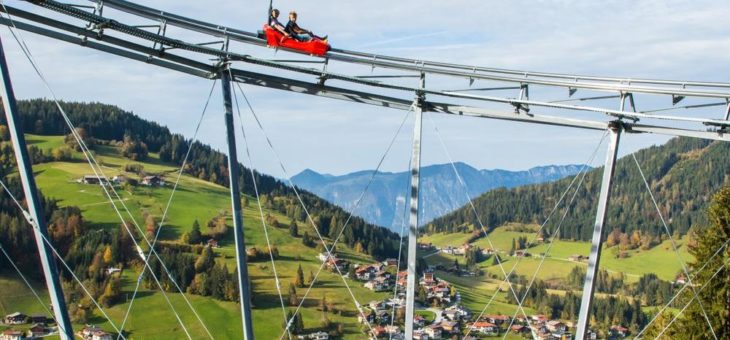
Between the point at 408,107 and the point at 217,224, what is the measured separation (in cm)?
15614

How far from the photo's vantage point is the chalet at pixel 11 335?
12506cm

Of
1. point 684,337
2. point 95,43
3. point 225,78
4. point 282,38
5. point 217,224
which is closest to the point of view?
point 95,43

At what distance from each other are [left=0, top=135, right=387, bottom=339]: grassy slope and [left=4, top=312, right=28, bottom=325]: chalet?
311cm

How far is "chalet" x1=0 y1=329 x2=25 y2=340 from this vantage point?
410ft

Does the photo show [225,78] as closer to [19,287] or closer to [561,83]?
[561,83]

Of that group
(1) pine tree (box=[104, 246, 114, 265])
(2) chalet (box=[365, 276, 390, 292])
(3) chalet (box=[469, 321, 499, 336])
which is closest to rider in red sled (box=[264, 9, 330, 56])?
(3) chalet (box=[469, 321, 499, 336])

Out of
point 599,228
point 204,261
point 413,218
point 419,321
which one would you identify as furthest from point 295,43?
point 204,261

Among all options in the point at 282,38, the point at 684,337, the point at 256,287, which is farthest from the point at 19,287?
the point at 282,38

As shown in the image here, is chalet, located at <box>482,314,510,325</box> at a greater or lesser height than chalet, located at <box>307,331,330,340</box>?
greater

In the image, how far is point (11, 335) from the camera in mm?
125688

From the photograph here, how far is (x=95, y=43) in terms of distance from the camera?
2666 centimetres

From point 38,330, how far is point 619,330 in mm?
95314

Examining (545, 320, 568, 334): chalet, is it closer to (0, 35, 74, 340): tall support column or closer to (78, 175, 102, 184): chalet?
(78, 175, 102, 184): chalet

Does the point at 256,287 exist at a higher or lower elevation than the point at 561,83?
lower
